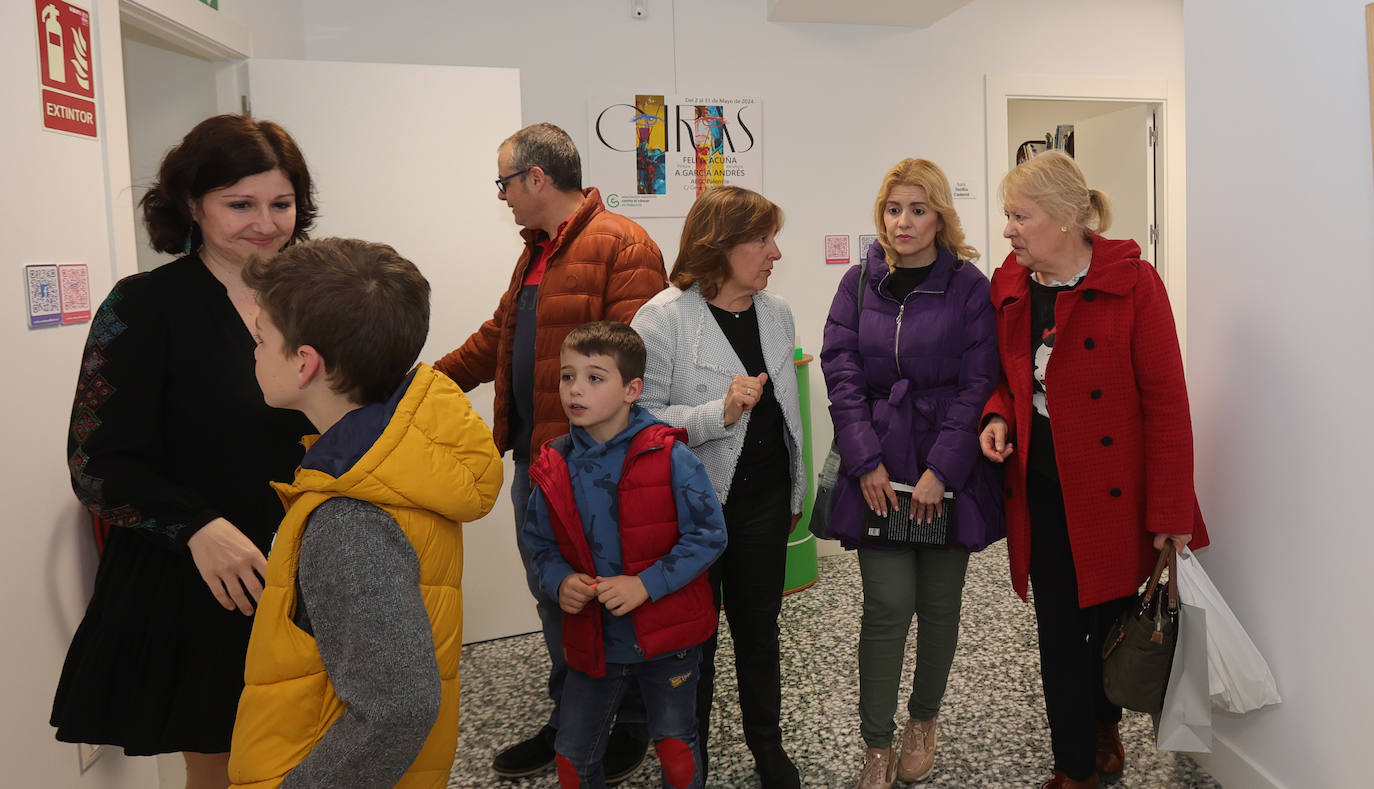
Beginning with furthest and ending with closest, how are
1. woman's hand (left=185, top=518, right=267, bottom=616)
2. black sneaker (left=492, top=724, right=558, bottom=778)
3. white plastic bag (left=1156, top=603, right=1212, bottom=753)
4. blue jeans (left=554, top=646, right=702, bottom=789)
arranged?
black sneaker (left=492, top=724, right=558, bottom=778) → white plastic bag (left=1156, top=603, right=1212, bottom=753) → blue jeans (left=554, top=646, right=702, bottom=789) → woman's hand (left=185, top=518, right=267, bottom=616)

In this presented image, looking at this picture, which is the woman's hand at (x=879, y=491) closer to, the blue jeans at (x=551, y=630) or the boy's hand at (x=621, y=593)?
the boy's hand at (x=621, y=593)

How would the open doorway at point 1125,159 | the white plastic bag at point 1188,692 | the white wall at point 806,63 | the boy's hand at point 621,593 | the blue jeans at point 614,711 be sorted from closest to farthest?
the boy's hand at point 621,593 → the blue jeans at point 614,711 → the white plastic bag at point 1188,692 → the white wall at point 806,63 → the open doorway at point 1125,159

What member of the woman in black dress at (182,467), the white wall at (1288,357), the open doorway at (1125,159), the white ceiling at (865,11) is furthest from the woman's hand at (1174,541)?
the open doorway at (1125,159)

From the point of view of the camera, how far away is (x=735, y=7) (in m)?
4.17

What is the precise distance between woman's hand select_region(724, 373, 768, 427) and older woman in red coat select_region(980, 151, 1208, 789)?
573mm

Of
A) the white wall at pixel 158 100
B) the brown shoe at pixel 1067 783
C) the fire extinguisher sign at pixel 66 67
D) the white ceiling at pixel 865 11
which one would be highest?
the white ceiling at pixel 865 11

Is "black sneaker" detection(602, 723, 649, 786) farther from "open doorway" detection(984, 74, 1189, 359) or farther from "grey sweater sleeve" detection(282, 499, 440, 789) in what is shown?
"open doorway" detection(984, 74, 1189, 359)

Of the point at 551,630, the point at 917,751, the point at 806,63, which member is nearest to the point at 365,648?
the point at 551,630

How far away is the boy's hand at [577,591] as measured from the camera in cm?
181

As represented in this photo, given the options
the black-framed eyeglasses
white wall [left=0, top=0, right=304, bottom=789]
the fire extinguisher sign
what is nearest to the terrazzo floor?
white wall [left=0, top=0, right=304, bottom=789]

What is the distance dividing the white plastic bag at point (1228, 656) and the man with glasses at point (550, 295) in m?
1.42

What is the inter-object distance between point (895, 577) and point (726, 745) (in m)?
0.73

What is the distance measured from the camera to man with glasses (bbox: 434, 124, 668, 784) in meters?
2.34

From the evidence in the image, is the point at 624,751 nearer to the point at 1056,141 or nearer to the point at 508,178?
the point at 508,178
